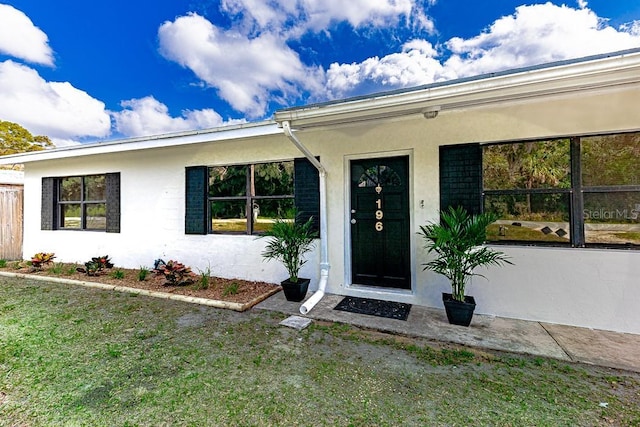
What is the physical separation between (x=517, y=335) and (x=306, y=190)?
10.1 feet

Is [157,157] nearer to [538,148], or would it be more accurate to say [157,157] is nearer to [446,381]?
[446,381]

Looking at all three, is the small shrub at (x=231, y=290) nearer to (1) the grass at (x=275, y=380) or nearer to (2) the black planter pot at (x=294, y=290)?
(2) the black planter pot at (x=294, y=290)

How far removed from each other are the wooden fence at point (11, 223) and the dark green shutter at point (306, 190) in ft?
24.4

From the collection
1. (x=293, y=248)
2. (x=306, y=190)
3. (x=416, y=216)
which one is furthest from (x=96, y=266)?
(x=416, y=216)

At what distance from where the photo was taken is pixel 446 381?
205 cm

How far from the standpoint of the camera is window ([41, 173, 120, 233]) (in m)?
5.79

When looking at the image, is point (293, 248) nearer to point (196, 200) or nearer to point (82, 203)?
point (196, 200)

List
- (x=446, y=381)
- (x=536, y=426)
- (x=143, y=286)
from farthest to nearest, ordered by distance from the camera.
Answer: (x=143, y=286)
(x=446, y=381)
(x=536, y=426)

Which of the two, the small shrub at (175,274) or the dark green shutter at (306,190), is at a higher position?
the dark green shutter at (306,190)

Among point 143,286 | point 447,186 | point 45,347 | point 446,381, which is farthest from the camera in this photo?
point 143,286

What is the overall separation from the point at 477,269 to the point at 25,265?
8748 mm

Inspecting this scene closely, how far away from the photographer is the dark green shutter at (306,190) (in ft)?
13.6

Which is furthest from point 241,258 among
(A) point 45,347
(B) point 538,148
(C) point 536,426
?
(B) point 538,148

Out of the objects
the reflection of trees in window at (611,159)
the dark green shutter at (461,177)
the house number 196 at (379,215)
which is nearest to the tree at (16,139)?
the house number 196 at (379,215)
